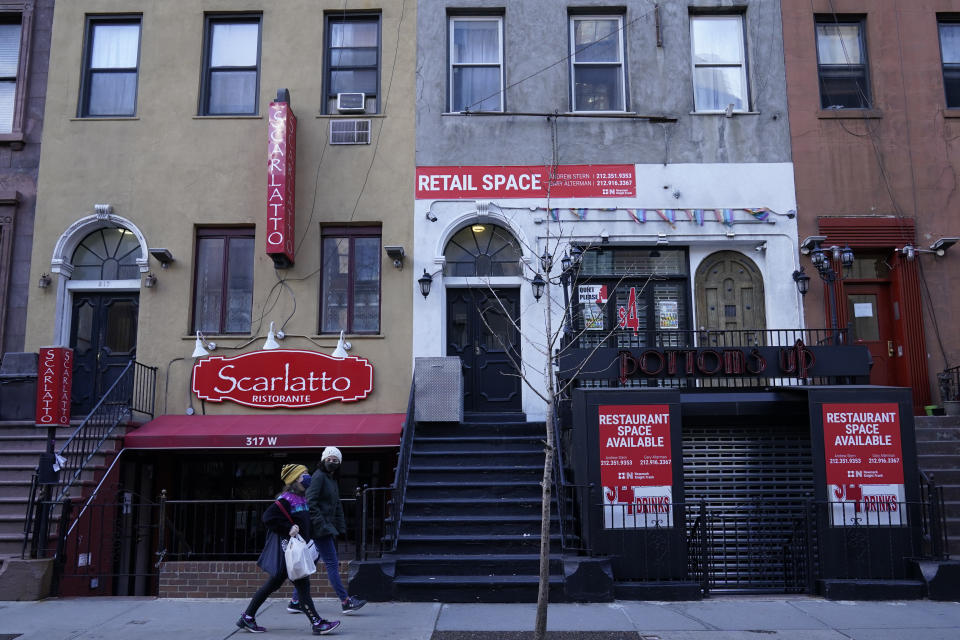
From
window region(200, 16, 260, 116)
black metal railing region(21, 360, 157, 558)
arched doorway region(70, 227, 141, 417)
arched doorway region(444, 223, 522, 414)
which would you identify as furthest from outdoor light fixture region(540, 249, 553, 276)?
arched doorway region(70, 227, 141, 417)

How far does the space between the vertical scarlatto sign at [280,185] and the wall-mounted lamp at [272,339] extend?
1166 mm

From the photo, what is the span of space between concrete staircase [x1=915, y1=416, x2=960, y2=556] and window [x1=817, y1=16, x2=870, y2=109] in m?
5.89

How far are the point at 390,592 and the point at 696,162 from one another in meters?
9.17

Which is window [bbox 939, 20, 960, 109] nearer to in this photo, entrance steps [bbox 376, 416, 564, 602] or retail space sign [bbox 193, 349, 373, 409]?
entrance steps [bbox 376, 416, 564, 602]

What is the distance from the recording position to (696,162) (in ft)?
46.9

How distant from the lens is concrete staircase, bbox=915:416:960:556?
1098 centimetres

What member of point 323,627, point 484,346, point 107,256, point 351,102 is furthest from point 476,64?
point 323,627

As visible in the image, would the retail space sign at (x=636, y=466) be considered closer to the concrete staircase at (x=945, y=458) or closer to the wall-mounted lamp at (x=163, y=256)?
the concrete staircase at (x=945, y=458)

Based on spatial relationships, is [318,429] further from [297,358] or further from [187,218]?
[187,218]

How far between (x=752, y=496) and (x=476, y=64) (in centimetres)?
903

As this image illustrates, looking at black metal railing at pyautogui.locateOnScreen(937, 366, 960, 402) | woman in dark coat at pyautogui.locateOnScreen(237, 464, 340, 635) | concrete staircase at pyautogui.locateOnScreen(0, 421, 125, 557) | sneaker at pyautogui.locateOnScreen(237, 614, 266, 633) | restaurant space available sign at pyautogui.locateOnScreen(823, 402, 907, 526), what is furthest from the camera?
black metal railing at pyautogui.locateOnScreen(937, 366, 960, 402)

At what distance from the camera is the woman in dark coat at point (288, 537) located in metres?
8.08

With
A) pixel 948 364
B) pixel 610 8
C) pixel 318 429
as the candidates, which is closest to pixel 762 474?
pixel 948 364

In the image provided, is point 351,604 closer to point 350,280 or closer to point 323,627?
point 323,627
